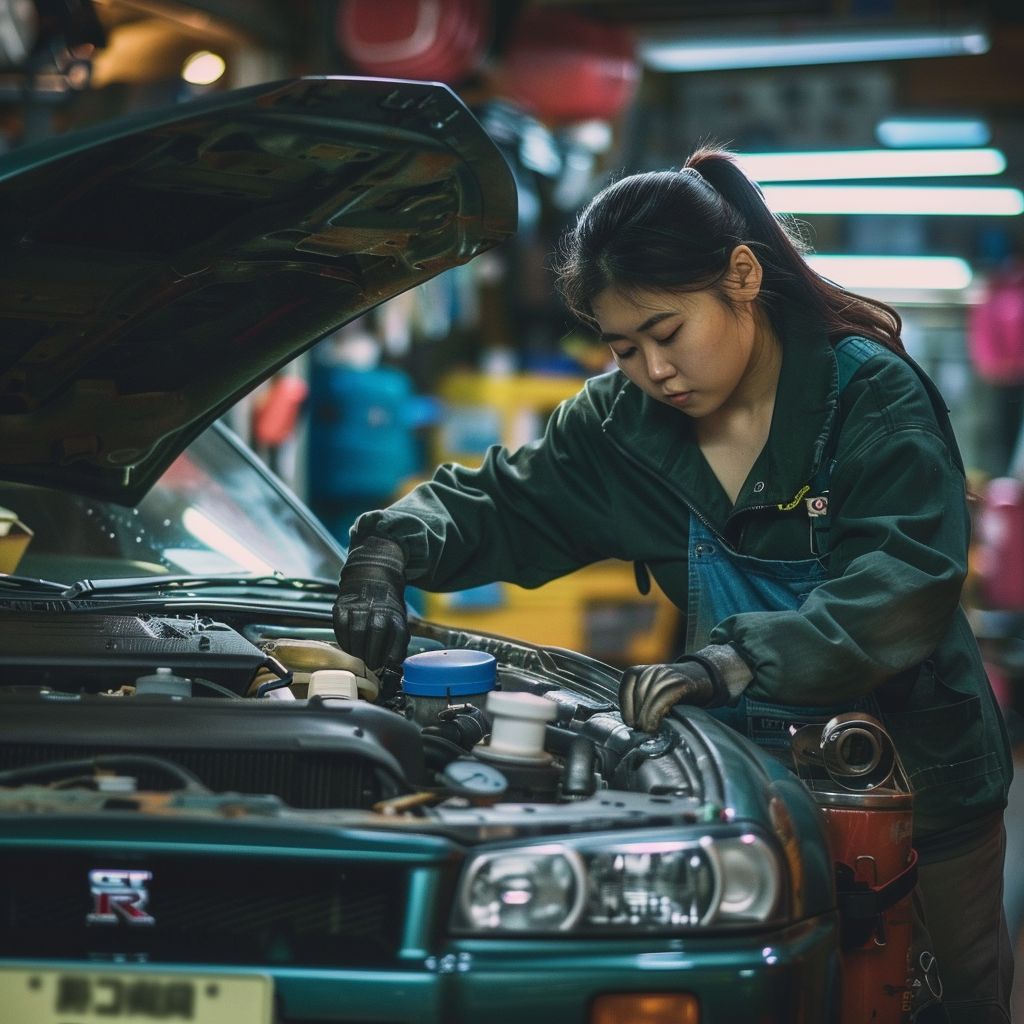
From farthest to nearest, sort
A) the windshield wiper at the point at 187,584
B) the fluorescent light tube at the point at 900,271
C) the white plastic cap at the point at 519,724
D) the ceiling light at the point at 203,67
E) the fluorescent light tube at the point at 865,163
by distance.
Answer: the fluorescent light tube at the point at 900,271
the fluorescent light tube at the point at 865,163
the ceiling light at the point at 203,67
the windshield wiper at the point at 187,584
the white plastic cap at the point at 519,724

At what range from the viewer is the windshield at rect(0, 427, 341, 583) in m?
2.53

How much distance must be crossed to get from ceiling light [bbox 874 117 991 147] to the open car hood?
751 cm

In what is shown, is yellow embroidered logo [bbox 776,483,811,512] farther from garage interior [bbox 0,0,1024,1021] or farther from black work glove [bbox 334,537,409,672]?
garage interior [bbox 0,0,1024,1021]

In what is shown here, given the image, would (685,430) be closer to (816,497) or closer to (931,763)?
(816,497)

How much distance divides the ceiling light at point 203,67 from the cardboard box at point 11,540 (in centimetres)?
402

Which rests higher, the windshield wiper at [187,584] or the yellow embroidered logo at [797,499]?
the yellow embroidered logo at [797,499]

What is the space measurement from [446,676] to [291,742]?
1.41 ft

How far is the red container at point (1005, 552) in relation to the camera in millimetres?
6895

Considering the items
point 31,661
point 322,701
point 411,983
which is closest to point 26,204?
point 31,661

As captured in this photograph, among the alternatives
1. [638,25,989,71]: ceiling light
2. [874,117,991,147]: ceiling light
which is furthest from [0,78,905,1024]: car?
→ [874,117,991,147]: ceiling light

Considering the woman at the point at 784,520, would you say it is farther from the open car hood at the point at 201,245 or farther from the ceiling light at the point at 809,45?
the ceiling light at the point at 809,45

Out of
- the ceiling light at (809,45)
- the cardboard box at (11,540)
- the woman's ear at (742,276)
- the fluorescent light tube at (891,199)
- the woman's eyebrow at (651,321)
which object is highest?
the ceiling light at (809,45)

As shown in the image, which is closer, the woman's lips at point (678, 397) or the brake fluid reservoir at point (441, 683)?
the brake fluid reservoir at point (441, 683)

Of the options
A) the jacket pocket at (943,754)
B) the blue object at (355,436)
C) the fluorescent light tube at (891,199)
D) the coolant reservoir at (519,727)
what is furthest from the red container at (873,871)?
the fluorescent light tube at (891,199)
